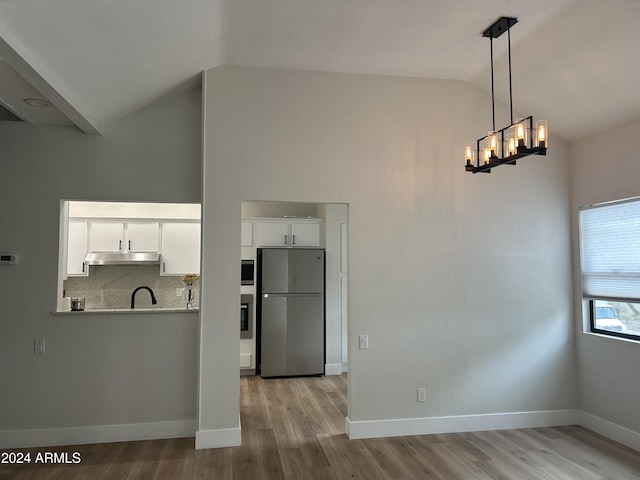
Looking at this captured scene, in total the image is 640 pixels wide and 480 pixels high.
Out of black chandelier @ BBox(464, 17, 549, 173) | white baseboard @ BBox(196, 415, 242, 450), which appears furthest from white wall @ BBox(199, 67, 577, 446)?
black chandelier @ BBox(464, 17, 549, 173)

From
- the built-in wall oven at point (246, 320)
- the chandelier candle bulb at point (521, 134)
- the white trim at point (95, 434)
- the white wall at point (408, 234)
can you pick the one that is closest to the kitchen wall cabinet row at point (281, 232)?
the built-in wall oven at point (246, 320)

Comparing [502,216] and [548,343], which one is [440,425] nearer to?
[548,343]

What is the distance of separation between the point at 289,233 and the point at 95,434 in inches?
141

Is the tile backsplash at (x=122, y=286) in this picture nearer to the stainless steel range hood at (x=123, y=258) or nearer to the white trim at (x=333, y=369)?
the stainless steel range hood at (x=123, y=258)

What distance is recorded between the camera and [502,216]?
439 centimetres

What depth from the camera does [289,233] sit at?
6.65 metres

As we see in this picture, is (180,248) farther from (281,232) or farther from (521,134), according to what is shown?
(521,134)

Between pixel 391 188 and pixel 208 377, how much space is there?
2.33m

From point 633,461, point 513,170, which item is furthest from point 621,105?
point 633,461

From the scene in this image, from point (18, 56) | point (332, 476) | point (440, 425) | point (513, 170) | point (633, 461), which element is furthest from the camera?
point (513, 170)

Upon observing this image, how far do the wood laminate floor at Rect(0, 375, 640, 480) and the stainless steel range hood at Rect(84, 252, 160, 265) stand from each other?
2.54 metres

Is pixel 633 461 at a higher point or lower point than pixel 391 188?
lower

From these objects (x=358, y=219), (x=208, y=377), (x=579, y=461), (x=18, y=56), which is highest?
(x=18, y=56)

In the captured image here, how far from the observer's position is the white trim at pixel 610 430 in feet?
12.4
